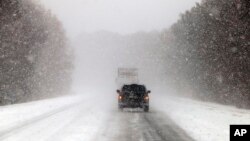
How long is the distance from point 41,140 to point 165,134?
4.38 m

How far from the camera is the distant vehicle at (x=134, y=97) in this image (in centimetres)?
2839

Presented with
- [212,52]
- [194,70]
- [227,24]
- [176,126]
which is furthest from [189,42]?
[176,126]

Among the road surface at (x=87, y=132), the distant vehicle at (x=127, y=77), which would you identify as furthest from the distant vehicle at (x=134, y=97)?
the distant vehicle at (x=127, y=77)

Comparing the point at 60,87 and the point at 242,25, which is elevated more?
the point at 242,25

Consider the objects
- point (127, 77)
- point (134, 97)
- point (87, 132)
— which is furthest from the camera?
point (127, 77)

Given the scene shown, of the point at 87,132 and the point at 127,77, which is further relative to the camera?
the point at 127,77

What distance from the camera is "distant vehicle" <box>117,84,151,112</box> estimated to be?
28.4 meters

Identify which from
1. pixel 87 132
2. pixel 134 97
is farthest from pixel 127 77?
pixel 87 132

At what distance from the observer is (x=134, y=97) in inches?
1127

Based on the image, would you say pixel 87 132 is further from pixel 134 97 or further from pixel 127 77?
pixel 127 77

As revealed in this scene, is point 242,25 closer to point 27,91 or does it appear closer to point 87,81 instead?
point 27,91

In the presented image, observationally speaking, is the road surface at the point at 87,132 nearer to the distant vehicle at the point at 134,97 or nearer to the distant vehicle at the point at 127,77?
the distant vehicle at the point at 134,97

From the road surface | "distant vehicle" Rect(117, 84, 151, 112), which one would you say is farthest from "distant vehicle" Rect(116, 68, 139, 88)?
the road surface

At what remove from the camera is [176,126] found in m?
18.3
